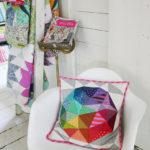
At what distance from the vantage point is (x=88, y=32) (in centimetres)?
176


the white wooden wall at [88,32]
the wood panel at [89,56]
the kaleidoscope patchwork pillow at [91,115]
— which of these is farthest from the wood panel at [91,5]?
the kaleidoscope patchwork pillow at [91,115]

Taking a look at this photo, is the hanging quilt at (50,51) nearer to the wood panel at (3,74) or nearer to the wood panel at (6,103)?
the wood panel at (6,103)

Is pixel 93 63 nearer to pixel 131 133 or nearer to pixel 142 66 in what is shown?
pixel 142 66

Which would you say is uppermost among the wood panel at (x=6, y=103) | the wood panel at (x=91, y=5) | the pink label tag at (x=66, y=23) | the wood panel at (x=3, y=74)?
the wood panel at (x=91, y=5)

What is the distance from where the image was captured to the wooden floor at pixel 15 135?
5.88 feet

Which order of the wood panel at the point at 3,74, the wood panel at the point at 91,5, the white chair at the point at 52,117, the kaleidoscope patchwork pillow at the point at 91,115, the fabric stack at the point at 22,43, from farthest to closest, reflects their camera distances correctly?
1. the wood panel at the point at 3,74
2. the fabric stack at the point at 22,43
3. the wood panel at the point at 91,5
4. the kaleidoscope patchwork pillow at the point at 91,115
5. the white chair at the point at 52,117

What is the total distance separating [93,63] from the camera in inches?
72.3

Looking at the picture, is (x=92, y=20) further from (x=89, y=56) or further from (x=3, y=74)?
(x=3, y=74)

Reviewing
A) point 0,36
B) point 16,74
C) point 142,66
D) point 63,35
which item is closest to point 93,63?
point 63,35

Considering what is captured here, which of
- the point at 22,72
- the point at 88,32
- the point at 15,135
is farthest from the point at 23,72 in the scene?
the point at 88,32

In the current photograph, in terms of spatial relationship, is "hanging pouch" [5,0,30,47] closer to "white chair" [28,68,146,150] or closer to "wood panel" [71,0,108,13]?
"wood panel" [71,0,108,13]

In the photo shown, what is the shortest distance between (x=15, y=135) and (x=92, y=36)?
1.12m

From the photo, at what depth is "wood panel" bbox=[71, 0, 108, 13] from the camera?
1576 mm

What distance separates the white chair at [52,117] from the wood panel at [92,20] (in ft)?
1.31
